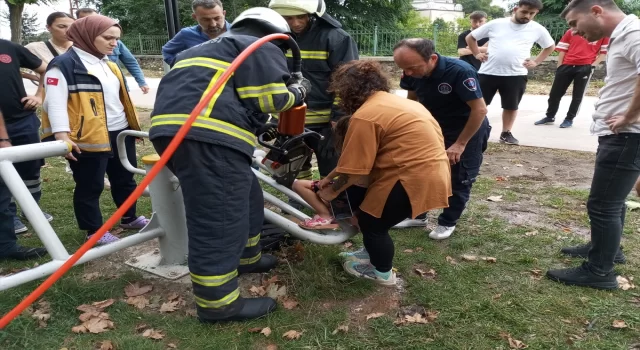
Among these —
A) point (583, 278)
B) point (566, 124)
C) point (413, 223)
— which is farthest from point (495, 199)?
point (566, 124)

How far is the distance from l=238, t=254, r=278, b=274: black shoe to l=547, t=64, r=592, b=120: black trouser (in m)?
6.19

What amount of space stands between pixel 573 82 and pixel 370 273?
615cm

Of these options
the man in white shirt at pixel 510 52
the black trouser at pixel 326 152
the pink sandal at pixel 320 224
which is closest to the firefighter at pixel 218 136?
the pink sandal at pixel 320 224

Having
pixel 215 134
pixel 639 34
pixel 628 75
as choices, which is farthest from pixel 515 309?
pixel 215 134

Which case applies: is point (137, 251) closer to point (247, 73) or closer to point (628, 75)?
point (247, 73)

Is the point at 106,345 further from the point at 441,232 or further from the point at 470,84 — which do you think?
the point at 470,84

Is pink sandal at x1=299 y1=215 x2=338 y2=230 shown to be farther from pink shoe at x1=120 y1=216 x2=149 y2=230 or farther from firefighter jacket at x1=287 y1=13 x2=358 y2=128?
pink shoe at x1=120 y1=216 x2=149 y2=230

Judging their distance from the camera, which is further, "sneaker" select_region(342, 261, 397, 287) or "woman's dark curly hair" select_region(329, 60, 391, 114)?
"sneaker" select_region(342, 261, 397, 287)

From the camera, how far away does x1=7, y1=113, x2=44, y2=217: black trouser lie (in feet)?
11.5

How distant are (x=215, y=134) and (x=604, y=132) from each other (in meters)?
2.14

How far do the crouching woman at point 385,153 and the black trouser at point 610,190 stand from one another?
0.90 m

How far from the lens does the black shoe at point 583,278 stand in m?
2.88

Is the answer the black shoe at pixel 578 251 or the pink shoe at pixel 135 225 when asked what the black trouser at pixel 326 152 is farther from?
the black shoe at pixel 578 251

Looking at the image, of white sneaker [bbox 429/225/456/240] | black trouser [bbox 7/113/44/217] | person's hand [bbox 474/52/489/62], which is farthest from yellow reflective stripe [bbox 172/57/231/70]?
person's hand [bbox 474/52/489/62]
